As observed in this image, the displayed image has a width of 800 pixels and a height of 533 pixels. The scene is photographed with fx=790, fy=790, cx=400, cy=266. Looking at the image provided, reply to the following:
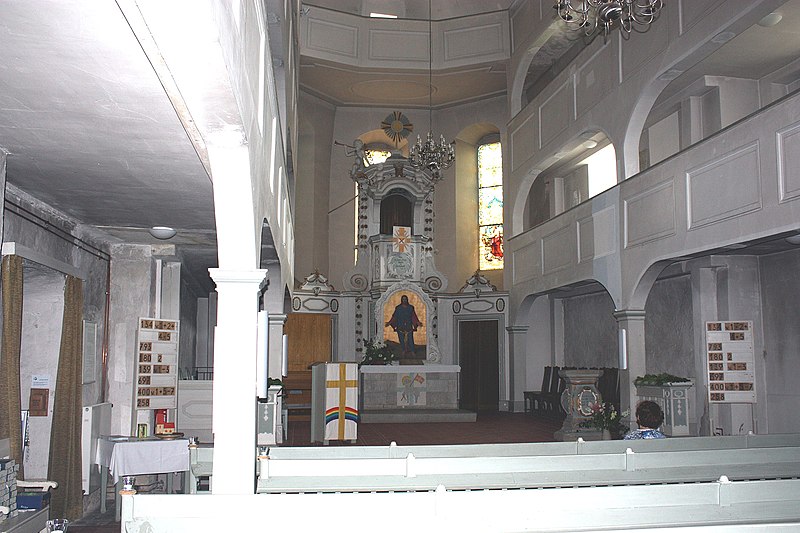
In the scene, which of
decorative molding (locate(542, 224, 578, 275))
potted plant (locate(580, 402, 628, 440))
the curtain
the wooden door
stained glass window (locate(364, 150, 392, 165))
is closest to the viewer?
the curtain

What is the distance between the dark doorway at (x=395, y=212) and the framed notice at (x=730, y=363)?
34.3 feet

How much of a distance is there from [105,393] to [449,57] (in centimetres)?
1327

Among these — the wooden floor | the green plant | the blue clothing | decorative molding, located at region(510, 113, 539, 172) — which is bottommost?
the wooden floor

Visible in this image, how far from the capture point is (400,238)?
19.0 metres

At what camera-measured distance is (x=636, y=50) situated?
12.2 metres

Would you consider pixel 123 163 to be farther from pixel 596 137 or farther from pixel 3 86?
pixel 596 137

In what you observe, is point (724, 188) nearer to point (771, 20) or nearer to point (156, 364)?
point (771, 20)

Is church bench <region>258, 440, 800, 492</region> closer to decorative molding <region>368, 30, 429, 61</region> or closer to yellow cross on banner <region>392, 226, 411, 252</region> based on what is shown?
yellow cross on banner <region>392, 226, 411, 252</region>

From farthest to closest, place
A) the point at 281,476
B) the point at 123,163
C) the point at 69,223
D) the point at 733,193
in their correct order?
the point at 733,193
the point at 69,223
the point at 123,163
the point at 281,476

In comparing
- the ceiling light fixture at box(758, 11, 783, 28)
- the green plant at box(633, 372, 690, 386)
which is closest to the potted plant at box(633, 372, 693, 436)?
the green plant at box(633, 372, 690, 386)

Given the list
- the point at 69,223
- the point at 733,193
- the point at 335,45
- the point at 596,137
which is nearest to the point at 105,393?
the point at 69,223

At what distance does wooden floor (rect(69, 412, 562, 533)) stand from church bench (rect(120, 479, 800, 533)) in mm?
7860

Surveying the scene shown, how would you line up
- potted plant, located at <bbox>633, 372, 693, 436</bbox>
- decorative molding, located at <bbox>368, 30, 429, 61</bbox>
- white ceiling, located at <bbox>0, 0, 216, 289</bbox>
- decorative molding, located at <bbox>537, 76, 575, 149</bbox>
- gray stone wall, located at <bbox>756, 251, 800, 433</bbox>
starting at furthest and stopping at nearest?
decorative molding, located at <bbox>368, 30, 429, 61</bbox>
decorative molding, located at <bbox>537, 76, 575, 149</bbox>
gray stone wall, located at <bbox>756, 251, 800, 433</bbox>
potted plant, located at <bbox>633, 372, 693, 436</bbox>
white ceiling, located at <bbox>0, 0, 216, 289</bbox>

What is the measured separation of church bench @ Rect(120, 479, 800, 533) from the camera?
3900mm
